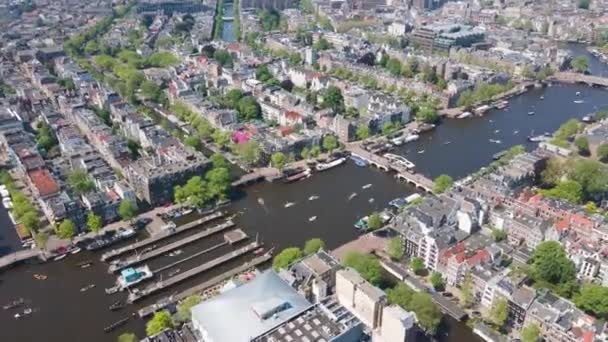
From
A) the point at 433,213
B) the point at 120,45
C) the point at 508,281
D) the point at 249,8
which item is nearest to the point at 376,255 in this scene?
the point at 433,213

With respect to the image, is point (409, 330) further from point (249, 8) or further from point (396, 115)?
point (249, 8)

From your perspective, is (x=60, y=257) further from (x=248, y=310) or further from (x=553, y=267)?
(x=553, y=267)

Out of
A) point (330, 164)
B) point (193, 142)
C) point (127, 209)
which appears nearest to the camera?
point (127, 209)

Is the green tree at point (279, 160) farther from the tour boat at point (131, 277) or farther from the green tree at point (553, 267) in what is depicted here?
the green tree at point (553, 267)

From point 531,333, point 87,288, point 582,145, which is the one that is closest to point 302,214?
point 87,288

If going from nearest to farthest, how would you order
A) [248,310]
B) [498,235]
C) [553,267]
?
[248,310] → [553,267] → [498,235]
